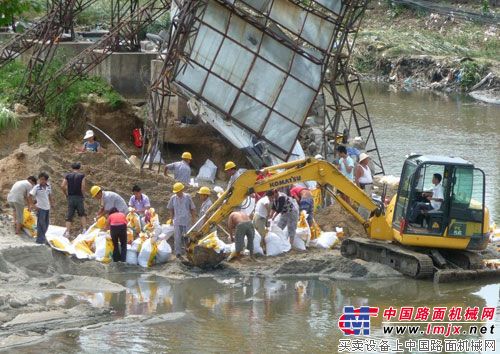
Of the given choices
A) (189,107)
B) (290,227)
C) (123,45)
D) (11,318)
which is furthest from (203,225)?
(123,45)

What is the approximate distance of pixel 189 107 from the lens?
25.0 metres

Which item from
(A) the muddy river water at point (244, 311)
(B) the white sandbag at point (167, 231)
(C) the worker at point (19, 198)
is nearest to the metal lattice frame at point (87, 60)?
(C) the worker at point (19, 198)

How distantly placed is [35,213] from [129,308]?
→ 376 centimetres

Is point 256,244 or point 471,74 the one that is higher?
point 471,74

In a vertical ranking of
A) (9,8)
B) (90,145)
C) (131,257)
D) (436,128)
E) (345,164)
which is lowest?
(131,257)

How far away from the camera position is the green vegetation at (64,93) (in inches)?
1025

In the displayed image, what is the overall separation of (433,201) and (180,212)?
407 cm

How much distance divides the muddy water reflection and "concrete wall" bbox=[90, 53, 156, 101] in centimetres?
1132

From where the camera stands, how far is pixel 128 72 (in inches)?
1117

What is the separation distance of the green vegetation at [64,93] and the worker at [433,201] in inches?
417

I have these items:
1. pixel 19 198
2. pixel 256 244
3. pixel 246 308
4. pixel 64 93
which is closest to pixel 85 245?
pixel 19 198

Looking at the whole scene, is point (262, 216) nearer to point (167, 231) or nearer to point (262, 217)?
point (262, 217)

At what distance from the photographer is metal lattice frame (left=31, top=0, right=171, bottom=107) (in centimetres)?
2625

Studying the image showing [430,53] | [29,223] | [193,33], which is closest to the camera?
[29,223]
